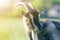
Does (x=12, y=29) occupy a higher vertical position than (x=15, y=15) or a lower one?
lower

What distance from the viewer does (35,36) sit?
1553 mm

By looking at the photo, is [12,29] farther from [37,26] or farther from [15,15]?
[37,26]

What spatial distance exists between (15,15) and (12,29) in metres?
0.13

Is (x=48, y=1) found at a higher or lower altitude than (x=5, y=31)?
higher

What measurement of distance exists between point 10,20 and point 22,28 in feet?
0.43

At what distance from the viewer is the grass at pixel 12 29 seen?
156cm

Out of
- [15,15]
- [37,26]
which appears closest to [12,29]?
[15,15]

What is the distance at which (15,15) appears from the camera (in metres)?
1.56

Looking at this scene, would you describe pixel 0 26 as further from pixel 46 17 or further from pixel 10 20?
pixel 46 17

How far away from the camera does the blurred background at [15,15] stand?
5.02ft

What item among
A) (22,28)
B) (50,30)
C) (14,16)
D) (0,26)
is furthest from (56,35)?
(0,26)

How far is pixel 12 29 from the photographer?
1572 millimetres

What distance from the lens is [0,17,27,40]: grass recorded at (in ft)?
5.11

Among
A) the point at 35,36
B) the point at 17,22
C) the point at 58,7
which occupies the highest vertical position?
the point at 58,7
